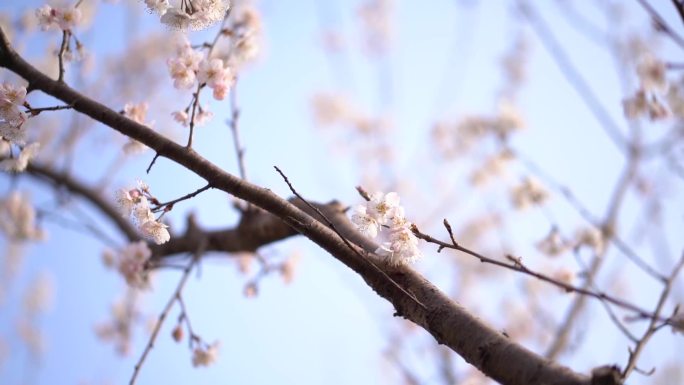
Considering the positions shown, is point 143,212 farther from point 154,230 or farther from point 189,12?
point 189,12

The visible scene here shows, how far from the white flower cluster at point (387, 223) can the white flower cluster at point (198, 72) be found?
0.82 meters

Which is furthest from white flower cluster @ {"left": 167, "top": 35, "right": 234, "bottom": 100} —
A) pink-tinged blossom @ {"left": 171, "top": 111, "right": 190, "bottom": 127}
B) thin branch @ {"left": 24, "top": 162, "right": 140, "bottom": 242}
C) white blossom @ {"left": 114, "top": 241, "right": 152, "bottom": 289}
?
thin branch @ {"left": 24, "top": 162, "right": 140, "bottom": 242}

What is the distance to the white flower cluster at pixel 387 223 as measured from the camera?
1568 millimetres

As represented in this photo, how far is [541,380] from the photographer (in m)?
1.13

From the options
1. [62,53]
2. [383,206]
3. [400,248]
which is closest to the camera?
[400,248]

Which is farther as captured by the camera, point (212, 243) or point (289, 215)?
point (212, 243)

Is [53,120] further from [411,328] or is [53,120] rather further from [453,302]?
[453,302]

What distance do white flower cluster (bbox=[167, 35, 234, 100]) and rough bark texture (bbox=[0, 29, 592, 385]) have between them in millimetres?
385

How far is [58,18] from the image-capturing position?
2.07 meters

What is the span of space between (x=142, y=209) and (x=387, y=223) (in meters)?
0.86

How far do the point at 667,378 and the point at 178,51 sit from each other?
8095 mm

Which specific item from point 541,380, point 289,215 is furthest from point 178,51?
point 541,380

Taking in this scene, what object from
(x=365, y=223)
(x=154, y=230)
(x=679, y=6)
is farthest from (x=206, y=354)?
(x=679, y=6)

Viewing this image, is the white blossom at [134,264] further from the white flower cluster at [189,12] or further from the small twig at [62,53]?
the white flower cluster at [189,12]
